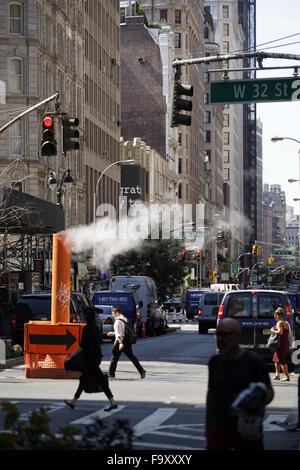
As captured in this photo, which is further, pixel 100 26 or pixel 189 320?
pixel 100 26

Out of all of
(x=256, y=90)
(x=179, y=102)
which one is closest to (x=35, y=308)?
(x=179, y=102)

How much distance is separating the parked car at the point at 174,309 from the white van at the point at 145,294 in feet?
93.1

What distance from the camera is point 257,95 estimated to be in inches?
893

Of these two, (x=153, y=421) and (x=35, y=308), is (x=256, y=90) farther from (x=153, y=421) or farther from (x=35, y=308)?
(x=35, y=308)

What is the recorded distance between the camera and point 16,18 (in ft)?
211

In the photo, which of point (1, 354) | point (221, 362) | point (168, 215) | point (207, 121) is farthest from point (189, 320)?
point (207, 121)

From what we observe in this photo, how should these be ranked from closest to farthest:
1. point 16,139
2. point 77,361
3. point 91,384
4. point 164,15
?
point 91,384 < point 77,361 < point 16,139 < point 164,15

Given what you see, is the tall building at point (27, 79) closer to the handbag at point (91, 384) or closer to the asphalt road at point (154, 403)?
the asphalt road at point (154, 403)

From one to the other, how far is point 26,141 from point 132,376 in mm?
38537

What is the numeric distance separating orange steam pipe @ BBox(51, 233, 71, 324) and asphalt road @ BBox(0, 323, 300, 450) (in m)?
1.73

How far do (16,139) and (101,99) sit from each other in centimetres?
2684

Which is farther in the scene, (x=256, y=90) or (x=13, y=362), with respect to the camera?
(x=13, y=362)

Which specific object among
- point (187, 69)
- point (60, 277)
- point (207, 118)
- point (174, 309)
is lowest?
point (174, 309)
